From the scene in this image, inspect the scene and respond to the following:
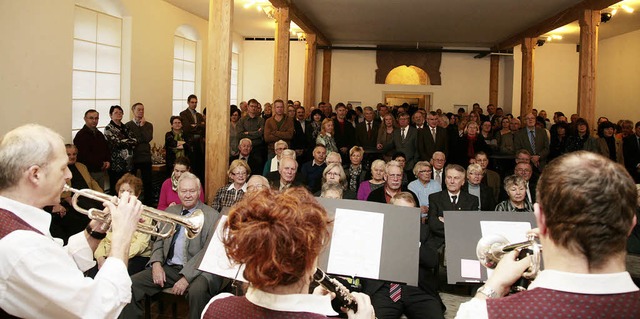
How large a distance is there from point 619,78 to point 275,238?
1472cm

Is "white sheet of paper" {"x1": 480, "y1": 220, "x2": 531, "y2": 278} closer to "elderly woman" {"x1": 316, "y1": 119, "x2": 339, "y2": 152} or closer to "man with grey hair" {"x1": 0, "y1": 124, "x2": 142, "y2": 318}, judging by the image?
"man with grey hair" {"x1": 0, "y1": 124, "x2": 142, "y2": 318}

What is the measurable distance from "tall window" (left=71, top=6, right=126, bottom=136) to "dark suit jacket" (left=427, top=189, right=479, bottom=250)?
5.13 meters

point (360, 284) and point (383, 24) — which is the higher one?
point (383, 24)

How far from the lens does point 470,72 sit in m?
16.4

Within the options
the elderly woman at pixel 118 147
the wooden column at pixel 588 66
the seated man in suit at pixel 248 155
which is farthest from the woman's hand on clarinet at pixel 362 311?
the wooden column at pixel 588 66

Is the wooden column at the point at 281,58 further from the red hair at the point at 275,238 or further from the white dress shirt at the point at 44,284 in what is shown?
the red hair at the point at 275,238

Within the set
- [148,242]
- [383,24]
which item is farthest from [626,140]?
[148,242]

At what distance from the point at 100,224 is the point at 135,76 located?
726 cm

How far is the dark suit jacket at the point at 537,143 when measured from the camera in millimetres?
8688

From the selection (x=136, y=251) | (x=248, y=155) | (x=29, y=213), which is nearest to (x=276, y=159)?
(x=248, y=155)

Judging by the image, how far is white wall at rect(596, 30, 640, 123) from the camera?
13.1 meters

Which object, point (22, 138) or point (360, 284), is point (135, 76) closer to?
point (360, 284)

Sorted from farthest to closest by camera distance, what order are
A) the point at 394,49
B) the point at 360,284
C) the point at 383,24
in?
the point at 394,49 < the point at 383,24 < the point at 360,284

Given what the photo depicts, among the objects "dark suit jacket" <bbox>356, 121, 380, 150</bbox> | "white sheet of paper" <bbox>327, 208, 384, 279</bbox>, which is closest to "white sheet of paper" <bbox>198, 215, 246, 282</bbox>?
"white sheet of paper" <bbox>327, 208, 384, 279</bbox>
